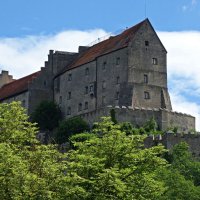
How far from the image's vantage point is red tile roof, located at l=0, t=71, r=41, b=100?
121625 mm

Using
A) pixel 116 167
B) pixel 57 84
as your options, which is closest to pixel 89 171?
pixel 116 167

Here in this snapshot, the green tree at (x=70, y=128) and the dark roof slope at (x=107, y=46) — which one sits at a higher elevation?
the dark roof slope at (x=107, y=46)

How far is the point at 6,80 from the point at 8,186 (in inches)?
3965

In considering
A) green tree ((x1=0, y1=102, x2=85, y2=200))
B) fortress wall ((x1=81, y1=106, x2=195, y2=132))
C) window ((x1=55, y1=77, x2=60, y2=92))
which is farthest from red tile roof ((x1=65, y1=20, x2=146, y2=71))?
green tree ((x1=0, y1=102, x2=85, y2=200))

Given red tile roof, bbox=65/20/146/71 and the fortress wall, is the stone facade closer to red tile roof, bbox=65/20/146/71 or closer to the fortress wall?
red tile roof, bbox=65/20/146/71

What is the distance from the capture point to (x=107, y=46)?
11012 centimetres

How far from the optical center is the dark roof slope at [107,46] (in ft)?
348

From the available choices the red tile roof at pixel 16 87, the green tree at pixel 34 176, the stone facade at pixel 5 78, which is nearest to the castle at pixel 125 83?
the red tile roof at pixel 16 87

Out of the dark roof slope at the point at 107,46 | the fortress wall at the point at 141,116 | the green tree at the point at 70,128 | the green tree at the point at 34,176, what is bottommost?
the green tree at the point at 34,176

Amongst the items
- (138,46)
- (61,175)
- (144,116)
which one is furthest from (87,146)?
(138,46)

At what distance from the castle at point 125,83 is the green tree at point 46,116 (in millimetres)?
1575

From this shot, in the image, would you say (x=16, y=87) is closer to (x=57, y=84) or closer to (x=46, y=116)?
(x=57, y=84)

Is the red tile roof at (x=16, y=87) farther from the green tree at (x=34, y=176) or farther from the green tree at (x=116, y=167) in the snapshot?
the green tree at (x=116, y=167)

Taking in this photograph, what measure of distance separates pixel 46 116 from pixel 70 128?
11.9 metres
